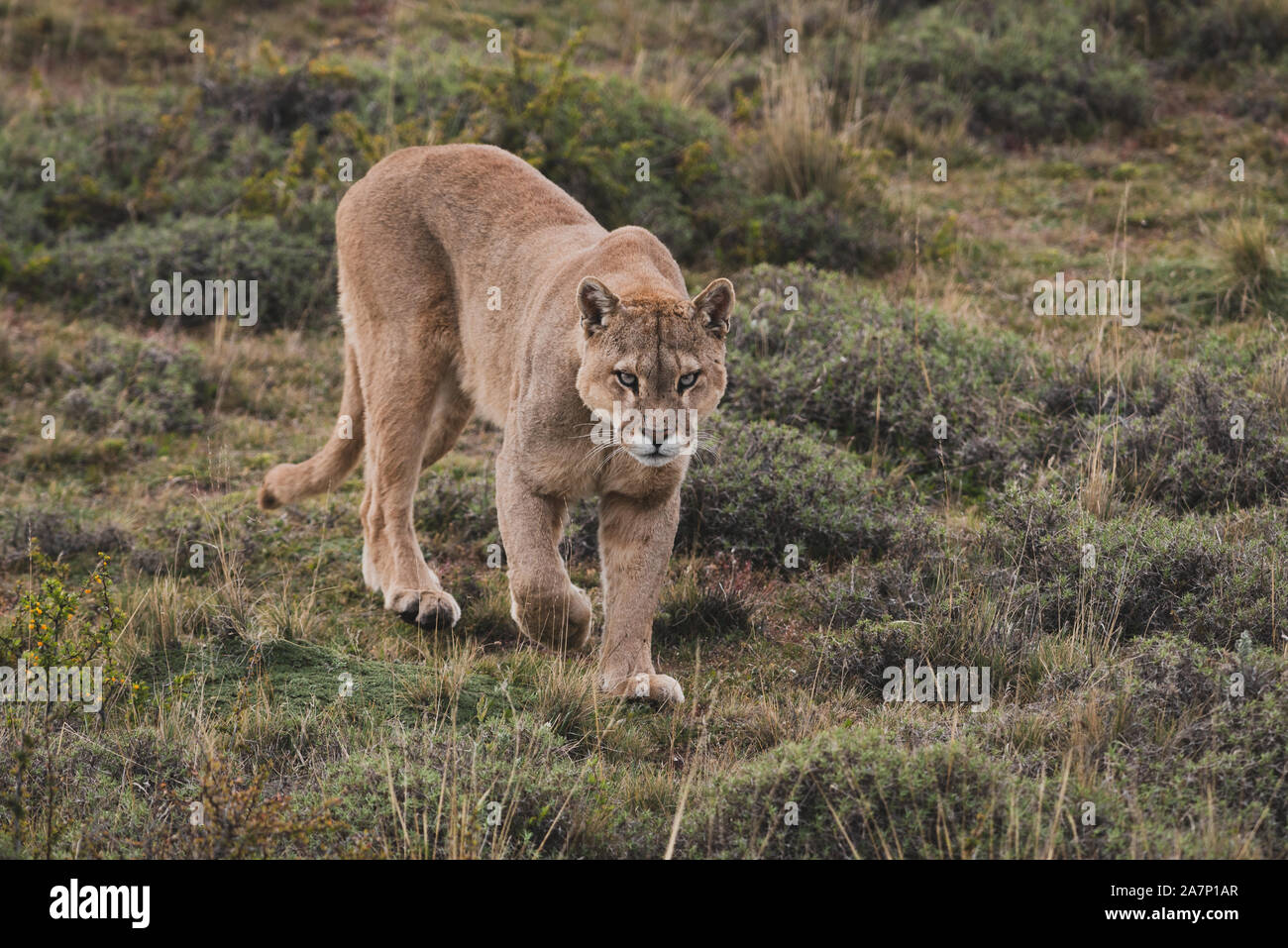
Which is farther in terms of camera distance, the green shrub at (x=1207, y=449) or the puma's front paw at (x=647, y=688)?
the green shrub at (x=1207, y=449)

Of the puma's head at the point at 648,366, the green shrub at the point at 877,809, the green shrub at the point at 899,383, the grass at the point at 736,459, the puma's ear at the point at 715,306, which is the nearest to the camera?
the green shrub at the point at 877,809

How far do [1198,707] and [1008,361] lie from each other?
3.55 m

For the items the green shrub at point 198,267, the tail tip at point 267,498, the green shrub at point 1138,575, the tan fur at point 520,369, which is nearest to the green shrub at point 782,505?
the green shrub at point 1138,575

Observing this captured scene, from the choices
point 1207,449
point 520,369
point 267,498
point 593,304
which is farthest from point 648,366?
point 1207,449

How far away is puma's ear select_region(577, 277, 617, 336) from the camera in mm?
4613

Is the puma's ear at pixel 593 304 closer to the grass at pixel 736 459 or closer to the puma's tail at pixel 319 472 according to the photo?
the grass at pixel 736 459

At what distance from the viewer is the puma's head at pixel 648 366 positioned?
4.54 m

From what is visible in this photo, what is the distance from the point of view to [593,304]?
4676 millimetres

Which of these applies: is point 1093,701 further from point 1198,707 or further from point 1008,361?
point 1008,361

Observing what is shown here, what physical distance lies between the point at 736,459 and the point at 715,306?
65.8 inches

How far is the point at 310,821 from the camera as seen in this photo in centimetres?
363

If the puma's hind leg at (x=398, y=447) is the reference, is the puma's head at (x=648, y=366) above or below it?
above

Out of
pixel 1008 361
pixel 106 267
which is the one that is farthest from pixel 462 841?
pixel 106 267

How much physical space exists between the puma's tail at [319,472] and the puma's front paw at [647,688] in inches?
83.3
